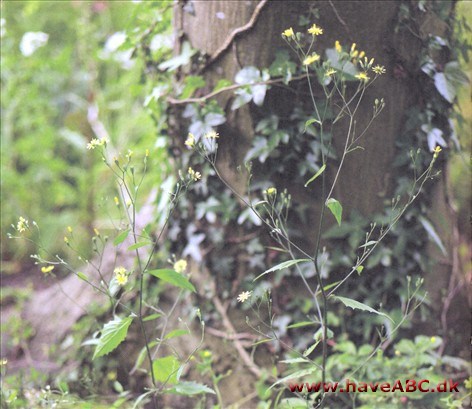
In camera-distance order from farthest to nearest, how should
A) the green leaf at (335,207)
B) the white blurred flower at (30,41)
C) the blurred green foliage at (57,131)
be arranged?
1. the blurred green foliage at (57,131)
2. the white blurred flower at (30,41)
3. the green leaf at (335,207)

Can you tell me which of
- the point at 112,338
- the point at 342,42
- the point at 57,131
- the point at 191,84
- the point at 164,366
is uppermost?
the point at 342,42

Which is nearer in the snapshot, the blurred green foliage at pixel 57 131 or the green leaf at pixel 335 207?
the green leaf at pixel 335 207

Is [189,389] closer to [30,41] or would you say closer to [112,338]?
[112,338]

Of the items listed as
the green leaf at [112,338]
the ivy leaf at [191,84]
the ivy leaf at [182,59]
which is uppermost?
the ivy leaf at [182,59]

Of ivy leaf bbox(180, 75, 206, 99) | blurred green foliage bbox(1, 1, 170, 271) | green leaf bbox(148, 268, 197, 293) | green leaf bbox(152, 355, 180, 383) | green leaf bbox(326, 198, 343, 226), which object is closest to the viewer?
green leaf bbox(326, 198, 343, 226)

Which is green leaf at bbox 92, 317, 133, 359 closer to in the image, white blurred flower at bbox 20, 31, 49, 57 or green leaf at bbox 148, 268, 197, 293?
green leaf at bbox 148, 268, 197, 293

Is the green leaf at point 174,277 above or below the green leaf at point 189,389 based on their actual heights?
above

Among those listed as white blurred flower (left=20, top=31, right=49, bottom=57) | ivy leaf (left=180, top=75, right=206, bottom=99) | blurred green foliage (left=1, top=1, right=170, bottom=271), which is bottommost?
blurred green foliage (left=1, top=1, right=170, bottom=271)

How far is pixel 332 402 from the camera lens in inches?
76.4

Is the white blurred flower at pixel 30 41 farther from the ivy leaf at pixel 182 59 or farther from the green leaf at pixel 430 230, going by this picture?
the green leaf at pixel 430 230

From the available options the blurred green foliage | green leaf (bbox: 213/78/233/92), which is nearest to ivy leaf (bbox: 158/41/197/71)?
green leaf (bbox: 213/78/233/92)

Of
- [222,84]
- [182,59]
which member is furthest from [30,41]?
[222,84]

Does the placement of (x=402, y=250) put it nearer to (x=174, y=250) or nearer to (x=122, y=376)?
(x=174, y=250)

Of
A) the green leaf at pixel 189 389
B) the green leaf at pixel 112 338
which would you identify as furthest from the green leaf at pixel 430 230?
the green leaf at pixel 112 338
